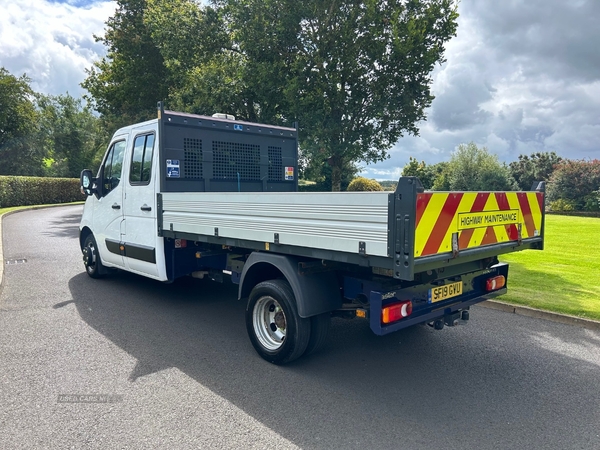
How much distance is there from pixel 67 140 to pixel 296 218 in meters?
56.2

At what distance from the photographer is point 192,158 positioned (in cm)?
598

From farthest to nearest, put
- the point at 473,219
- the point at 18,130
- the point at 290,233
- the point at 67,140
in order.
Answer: the point at 67,140
the point at 18,130
the point at 290,233
the point at 473,219

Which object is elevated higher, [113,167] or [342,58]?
[342,58]

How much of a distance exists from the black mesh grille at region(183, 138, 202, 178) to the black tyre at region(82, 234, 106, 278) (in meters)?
2.72

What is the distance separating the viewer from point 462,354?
460cm

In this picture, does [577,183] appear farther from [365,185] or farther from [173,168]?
[173,168]

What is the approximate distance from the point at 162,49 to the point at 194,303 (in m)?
13.9

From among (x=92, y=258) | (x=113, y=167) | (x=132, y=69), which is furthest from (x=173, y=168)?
(x=132, y=69)

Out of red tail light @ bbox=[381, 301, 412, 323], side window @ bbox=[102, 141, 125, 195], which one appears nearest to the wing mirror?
side window @ bbox=[102, 141, 125, 195]

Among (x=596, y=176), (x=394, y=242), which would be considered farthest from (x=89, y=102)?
(x=596, y=176)

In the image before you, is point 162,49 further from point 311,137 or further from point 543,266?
point 543,266

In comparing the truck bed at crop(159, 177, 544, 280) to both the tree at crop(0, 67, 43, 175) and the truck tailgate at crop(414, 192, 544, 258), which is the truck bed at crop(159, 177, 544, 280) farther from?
the tree at crop(0, 67, 43, 175)

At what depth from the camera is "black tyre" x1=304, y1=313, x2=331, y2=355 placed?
4.14m

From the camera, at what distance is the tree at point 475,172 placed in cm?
4450
